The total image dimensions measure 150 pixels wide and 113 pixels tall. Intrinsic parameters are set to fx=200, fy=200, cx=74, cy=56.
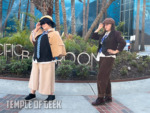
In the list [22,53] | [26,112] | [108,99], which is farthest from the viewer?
[22,53]

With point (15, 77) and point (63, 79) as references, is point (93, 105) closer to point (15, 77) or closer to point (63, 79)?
point (63, 79)

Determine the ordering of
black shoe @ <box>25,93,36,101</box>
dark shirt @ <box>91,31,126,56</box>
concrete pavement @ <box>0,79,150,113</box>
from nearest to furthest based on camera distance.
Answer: concrete pavement @ <box>0,79,150,113</box>
dark shirt @ <box>91,31,126,56</box>
black shoe @ <box>25,93,36,101</box>

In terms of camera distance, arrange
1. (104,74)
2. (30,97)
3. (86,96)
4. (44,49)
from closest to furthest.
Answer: (104,74), (44,49), (30,97), (86,96)

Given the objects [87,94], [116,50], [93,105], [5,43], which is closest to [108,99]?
[93,105]

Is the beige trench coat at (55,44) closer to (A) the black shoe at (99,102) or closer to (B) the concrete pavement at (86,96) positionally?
(B) the concrete pavement at (86,96)

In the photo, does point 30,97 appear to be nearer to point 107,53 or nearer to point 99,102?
point 99,102

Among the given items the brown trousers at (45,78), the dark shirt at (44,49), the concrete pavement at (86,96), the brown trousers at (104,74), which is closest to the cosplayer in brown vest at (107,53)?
the brown trousers at (104,74)

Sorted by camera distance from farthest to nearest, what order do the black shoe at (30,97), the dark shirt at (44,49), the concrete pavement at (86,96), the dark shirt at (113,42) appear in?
the black shoe at (30,97), the dark shirt at (44,49), the dark shirt at (113,42), the concrete pavement at (86,96)

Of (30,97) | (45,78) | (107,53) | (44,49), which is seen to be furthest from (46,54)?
(107,53)

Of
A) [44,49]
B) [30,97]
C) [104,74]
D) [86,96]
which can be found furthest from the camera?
[86,96]

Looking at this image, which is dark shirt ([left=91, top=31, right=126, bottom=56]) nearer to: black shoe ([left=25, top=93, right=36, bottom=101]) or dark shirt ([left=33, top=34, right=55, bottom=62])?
dark shirt ([left=33, top=34, right=55, bottom=62])

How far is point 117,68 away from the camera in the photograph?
809cm

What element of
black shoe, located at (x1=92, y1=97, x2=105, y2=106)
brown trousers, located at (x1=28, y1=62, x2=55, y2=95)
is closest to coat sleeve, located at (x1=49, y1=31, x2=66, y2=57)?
brown trousers, located at (x1=28, y1=62, x2=55, y2=95)

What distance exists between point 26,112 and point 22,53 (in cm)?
434
